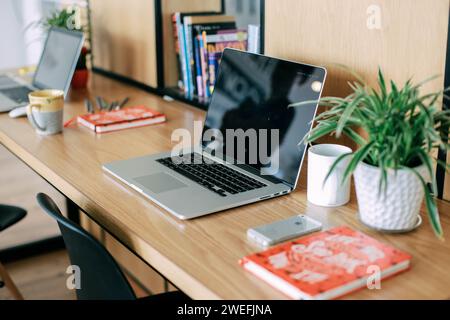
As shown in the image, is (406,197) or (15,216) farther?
(15,216)

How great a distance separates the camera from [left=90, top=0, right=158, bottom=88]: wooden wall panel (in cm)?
215

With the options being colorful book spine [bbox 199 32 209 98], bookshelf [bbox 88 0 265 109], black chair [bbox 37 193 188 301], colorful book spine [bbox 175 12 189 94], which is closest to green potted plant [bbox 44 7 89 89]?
bookshelf [bbox 88 0 265 109]

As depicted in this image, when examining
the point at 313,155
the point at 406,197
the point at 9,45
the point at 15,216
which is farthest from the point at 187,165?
the point at 9,45

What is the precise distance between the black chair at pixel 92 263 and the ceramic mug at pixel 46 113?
527 mm

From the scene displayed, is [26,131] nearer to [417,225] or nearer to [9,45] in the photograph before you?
[417,225]

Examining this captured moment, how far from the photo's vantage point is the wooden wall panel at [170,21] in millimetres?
2100

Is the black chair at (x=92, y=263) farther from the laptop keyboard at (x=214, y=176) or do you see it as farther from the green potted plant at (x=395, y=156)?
the green potted plant at (x=395, y=156)

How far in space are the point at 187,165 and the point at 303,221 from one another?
382 millimetres

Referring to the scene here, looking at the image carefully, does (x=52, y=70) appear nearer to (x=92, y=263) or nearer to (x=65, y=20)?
(x=65, y=20)

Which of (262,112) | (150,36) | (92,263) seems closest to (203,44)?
(150,36)

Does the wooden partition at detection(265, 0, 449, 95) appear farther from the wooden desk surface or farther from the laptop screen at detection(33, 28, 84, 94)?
the laptop screen at detection(33, 28, 84, 94)

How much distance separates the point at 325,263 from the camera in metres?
0.94

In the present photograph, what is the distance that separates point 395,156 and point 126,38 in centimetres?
153

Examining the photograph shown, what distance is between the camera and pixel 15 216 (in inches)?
72.7
